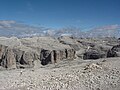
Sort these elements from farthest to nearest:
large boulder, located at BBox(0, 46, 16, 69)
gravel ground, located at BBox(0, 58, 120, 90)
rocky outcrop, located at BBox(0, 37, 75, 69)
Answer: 1. rocky outcrop, located at BBox(0, 37, 75, 69)
2. large boulder, located at BBox(0, 46, 16, 69)
3. gravel ground, located at BBox(0, 58, 120, 90)

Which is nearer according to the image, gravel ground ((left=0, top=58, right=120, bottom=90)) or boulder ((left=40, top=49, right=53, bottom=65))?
gravel ground ((left=0, top=58, right=120, bottom=90))

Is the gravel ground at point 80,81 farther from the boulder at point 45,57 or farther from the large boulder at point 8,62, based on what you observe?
the boulder at point 45,57

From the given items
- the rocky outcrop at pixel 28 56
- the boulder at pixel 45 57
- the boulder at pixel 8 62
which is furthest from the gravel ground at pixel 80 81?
the boulder at pixel 45 57

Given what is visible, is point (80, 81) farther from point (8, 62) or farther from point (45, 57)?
point (45, 57)

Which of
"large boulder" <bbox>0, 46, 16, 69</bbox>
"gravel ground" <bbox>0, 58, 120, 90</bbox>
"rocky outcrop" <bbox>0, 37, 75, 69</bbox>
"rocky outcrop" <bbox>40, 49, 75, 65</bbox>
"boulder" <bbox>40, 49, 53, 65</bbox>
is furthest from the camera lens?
"boulder" <bbox>40, 49, 53, 65</bbox>

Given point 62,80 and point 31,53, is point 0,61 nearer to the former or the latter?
point 31,53

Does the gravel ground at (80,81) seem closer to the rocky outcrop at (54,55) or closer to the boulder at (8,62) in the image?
the boulder at (8,62)

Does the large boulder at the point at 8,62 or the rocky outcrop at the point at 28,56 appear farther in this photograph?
the rocky outcrop at the point at 28,56

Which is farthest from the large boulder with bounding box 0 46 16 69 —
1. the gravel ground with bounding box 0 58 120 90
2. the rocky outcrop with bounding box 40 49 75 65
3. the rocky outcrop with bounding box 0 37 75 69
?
the gravel ground with bounding box 0 58 120 90

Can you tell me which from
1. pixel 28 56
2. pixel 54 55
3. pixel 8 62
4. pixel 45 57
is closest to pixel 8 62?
pixel 8 62

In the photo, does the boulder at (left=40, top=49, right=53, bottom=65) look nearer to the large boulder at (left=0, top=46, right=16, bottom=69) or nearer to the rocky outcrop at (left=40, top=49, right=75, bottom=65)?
the rocky outcrop at (left=40, top=49, right=75, bottom=65)

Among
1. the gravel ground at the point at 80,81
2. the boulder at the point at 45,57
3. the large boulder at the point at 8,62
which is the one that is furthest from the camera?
the boulder at the point at 45,57

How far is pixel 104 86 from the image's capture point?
44.8 feet

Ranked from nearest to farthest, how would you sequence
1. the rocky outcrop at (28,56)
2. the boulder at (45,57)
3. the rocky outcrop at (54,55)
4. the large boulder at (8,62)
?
the large boulder at (8,62)
the rocky outcrop at (28,56)
the rocky outcrop at (54,55)
the boulder at (45,57)
